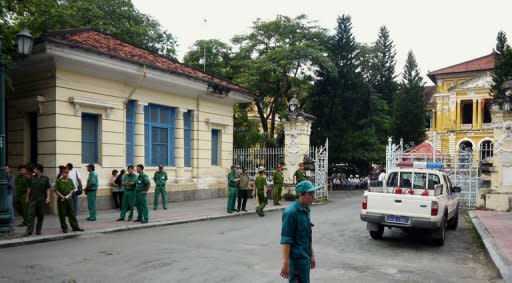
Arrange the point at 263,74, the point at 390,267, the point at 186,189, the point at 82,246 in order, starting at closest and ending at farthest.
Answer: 1. the point at 390,267
2. the point at 82,246
3. the point at 186,189
4. the point at 263,74

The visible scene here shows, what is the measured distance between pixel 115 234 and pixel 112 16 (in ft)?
69.0

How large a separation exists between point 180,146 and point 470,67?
4170cm

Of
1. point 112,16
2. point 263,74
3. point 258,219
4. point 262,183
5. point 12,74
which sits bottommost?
point 258,219

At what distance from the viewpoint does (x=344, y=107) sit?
34062 millimetres

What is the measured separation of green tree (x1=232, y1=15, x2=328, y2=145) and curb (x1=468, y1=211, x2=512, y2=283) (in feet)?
63.6

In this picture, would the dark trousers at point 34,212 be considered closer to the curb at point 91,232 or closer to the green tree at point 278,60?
the curb at point 91,232

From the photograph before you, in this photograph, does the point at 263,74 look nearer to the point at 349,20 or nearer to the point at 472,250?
the point at 349,20

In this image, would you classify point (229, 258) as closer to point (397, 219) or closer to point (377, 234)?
point (397, 219)

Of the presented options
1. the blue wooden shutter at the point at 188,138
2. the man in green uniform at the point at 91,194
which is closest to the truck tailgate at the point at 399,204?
the man in green uniform at the point at 91,194

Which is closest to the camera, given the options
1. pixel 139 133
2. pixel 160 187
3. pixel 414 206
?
pixel 414 206

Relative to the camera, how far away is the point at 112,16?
93.4ft

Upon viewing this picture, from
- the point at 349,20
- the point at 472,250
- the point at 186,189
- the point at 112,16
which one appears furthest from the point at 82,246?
the point at 349,20

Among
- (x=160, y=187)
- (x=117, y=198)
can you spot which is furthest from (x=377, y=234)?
(x=117, y=198)

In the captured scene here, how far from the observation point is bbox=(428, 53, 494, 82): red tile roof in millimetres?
48938
